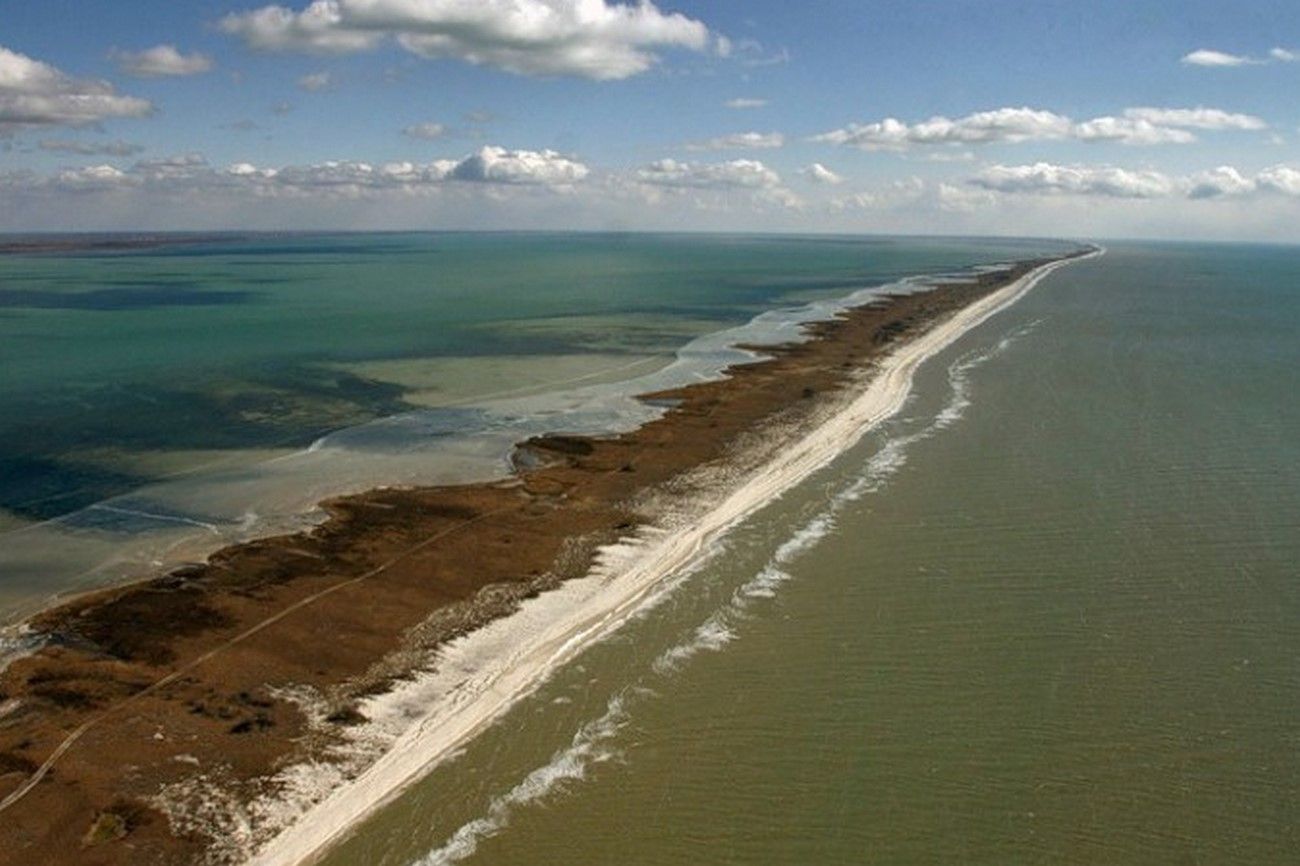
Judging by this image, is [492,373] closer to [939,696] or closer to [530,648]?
[530,648]

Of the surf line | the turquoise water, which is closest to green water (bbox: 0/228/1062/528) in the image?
the turquoise water

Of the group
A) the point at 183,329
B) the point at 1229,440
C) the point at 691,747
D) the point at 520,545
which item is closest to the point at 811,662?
the point at 691,747

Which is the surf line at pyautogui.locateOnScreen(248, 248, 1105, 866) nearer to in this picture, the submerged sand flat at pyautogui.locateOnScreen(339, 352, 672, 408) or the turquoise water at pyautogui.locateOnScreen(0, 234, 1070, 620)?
the turquoise water at pyautogui.locateOnScreen(0, 234, 1070, 620)

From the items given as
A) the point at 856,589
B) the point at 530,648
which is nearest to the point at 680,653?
the point at 530,648

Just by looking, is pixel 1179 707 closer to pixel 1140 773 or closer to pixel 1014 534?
pixel 1140 773

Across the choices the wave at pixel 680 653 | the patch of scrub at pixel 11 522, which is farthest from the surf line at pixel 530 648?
the patch of scrub at pixel 11 522

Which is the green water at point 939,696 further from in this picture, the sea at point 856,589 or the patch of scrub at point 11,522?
the patch of scrub at point 11,522
